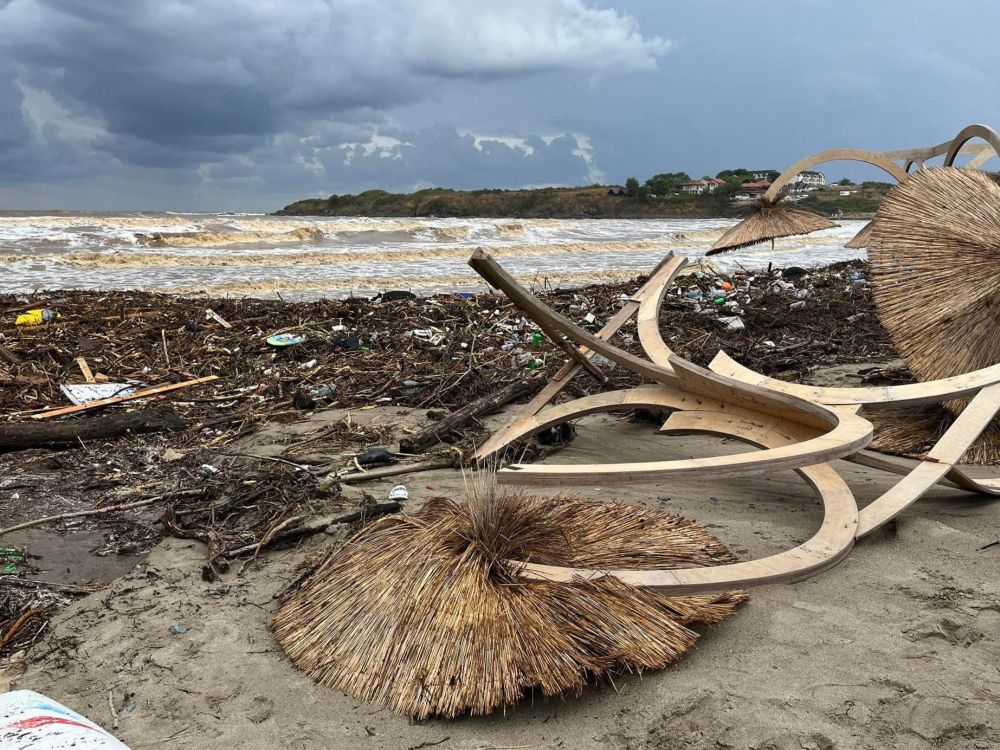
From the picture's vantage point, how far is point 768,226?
6453 mm

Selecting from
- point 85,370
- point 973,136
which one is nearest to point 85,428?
point 85,370

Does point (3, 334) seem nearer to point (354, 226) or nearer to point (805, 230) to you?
point (805, 230)

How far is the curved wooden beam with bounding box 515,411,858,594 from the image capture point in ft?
8.38

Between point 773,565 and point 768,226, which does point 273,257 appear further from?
point 773,565

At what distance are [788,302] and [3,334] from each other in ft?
26.4

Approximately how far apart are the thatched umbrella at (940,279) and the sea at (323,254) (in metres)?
6.80

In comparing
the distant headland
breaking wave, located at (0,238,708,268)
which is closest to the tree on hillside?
the distant headland

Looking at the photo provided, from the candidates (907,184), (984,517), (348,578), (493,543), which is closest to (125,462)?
(348,578)

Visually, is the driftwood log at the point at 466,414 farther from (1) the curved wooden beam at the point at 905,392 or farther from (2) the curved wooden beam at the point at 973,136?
(2) the curved wooden beam at the point at 973,136

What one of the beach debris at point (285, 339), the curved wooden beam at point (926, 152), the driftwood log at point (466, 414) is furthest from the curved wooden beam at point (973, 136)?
the beach debris at point (285, 339)

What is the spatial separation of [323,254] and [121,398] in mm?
14086

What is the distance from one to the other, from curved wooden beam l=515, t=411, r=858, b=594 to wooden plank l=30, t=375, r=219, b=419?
4.11 metres

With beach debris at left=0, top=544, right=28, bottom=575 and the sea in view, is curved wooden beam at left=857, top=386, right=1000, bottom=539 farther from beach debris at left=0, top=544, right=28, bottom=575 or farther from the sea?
the sea

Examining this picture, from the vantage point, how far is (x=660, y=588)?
253 cm
